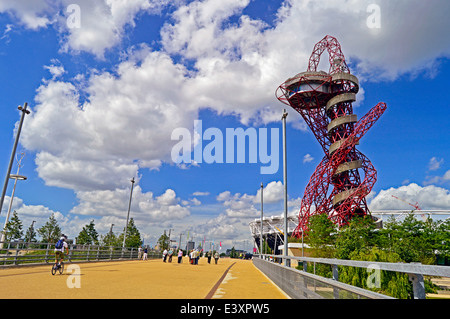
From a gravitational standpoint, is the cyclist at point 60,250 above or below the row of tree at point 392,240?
below

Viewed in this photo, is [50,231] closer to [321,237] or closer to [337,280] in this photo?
[321,237]

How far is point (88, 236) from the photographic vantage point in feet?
309

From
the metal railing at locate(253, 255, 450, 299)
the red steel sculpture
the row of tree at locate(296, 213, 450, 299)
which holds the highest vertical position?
the red steel sculpture

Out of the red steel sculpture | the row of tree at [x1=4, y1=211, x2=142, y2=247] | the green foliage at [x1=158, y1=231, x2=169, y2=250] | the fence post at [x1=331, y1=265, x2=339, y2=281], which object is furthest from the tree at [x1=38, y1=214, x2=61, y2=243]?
the fence post at [x1=331, y1=265, x2=339, y2=281]

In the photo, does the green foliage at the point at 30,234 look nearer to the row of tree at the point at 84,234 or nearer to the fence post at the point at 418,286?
the row of tree at the point at 84,234

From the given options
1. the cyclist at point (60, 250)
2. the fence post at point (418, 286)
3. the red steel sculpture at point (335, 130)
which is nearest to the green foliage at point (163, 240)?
the red steel sculpture at point (335, 130)

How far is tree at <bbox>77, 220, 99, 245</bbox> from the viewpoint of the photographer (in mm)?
92875

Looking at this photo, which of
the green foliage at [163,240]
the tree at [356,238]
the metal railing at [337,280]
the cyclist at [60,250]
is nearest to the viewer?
the metal railing at [337,280]

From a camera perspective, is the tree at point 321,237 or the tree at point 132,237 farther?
the tree at point 132,237

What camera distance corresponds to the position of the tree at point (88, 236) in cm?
9288

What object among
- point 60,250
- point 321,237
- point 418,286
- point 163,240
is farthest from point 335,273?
point 163,240

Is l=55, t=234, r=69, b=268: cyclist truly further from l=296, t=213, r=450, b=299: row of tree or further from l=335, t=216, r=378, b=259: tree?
l=296, t=213, r=450, b=299: row of tree
